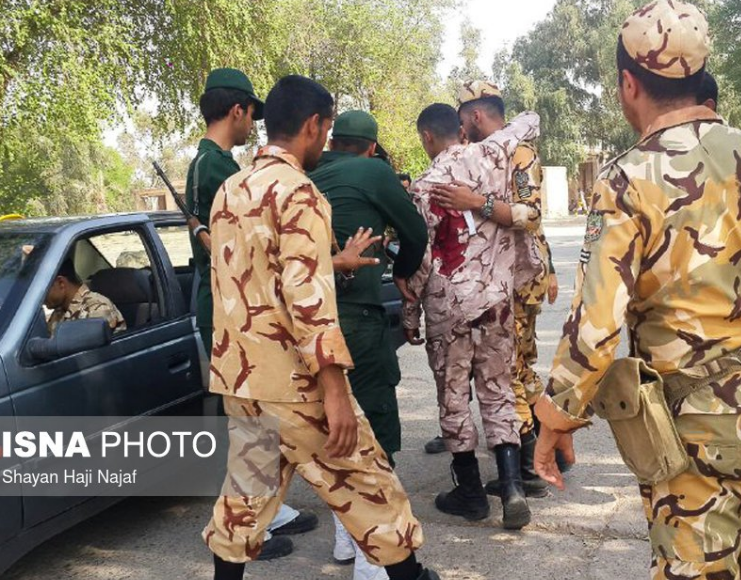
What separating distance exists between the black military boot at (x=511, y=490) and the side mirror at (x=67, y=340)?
1868 millimetres

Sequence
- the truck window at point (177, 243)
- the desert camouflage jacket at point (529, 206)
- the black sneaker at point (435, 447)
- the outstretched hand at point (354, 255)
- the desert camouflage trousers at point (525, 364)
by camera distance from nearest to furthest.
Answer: the outstretched hand at point (354, 255) < the desert camouflage jacket at point (529, 206) < the desert camouflage trousers at point (525, 364) < the truck window at point (177, 243) < the black sneaker at point (435, 447)

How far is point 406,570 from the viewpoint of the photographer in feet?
8.65

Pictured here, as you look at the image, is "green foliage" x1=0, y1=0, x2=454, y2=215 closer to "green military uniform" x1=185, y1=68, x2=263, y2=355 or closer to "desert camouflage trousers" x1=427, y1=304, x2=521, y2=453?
"green military uniform" x1=185, y1=68, x2=263, y2=355

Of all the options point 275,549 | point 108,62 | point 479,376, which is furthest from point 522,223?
point 108,62

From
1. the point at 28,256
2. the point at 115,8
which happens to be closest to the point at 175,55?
the point at 115,8

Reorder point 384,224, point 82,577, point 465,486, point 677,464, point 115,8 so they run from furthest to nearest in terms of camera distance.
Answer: point 115,8 < point 465,486 < point 82,577 < point 384,224 < point 677,464

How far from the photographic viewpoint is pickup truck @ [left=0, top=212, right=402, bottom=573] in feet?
10.2

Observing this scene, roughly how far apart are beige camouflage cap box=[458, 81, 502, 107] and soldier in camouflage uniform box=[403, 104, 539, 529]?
311mm

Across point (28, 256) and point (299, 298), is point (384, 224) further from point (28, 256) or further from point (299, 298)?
point (28, 256)

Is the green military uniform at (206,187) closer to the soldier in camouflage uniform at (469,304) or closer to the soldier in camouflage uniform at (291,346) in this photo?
the soldier in camouflage uniform at (291,346)

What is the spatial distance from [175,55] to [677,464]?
43.1ft

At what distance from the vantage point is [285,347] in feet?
8.00

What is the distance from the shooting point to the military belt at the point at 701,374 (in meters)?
1.91

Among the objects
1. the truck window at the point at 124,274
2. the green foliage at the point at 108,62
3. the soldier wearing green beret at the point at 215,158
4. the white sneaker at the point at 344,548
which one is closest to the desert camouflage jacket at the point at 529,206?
the soldier wearing green beret at the point at 215,158
